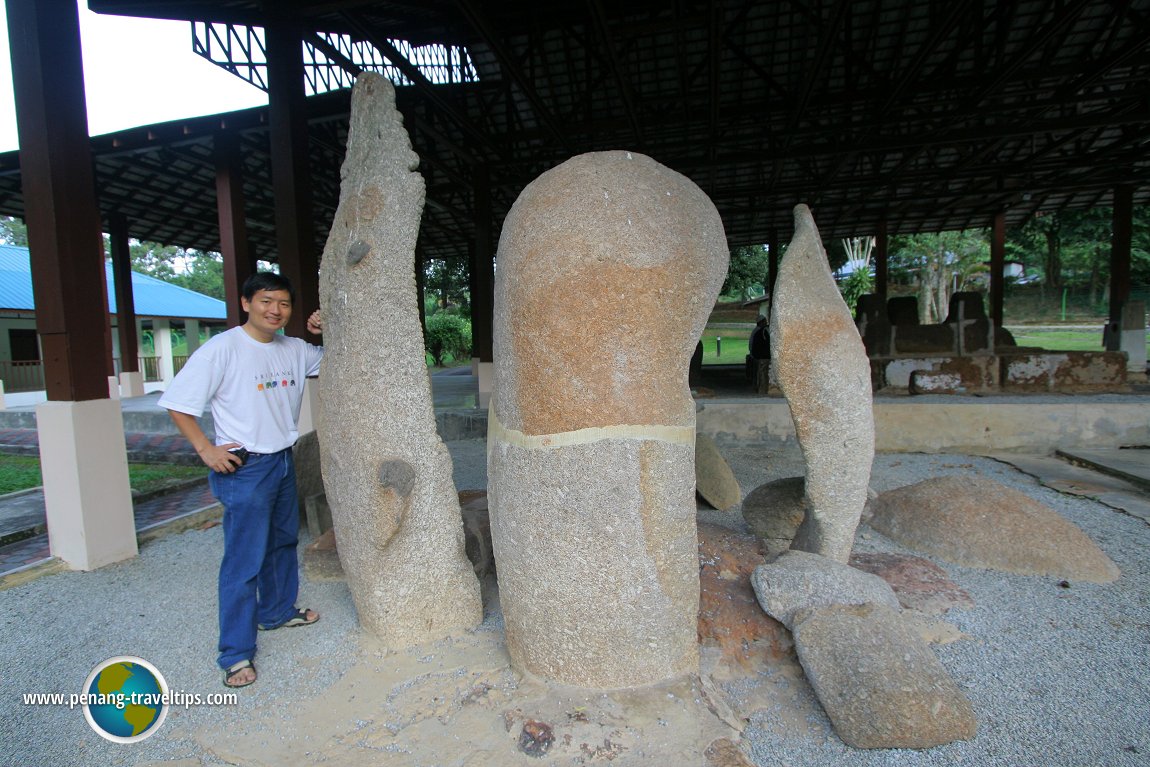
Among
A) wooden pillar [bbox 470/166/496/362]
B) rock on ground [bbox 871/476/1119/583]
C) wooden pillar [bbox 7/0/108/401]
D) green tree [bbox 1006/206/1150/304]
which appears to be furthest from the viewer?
green tree [bbox 1006/206/1150/304]

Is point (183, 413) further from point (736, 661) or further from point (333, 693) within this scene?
point (736, 661)

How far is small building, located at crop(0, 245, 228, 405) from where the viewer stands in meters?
14.3

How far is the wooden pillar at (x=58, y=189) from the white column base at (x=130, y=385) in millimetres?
10785

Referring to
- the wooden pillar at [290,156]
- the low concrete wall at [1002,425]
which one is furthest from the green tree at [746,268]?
the wooden pillar at [290,156]

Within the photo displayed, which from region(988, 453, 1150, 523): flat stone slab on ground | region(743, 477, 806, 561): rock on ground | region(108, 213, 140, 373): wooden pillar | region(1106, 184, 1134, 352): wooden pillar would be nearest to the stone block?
region(988, 453, 1150, 523): flat stone slab on ground

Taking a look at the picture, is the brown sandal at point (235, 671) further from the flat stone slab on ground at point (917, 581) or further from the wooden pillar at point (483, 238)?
the wooden pillar at point (483, 238)

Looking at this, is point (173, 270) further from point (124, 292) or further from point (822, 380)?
point (822, 380)

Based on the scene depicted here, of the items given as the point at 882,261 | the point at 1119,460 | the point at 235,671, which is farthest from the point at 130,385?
the point at 882,261

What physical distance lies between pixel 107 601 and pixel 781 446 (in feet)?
20.2

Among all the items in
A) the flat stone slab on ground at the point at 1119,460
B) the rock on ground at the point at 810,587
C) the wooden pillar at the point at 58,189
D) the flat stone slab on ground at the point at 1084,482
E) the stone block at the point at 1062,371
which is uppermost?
the wooden pillar at the point at 58,189

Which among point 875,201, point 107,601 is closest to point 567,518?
point 107,601

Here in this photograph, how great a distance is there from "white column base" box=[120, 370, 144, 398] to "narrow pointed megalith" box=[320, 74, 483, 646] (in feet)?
43.0

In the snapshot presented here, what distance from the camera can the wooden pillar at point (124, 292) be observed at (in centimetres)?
1140
